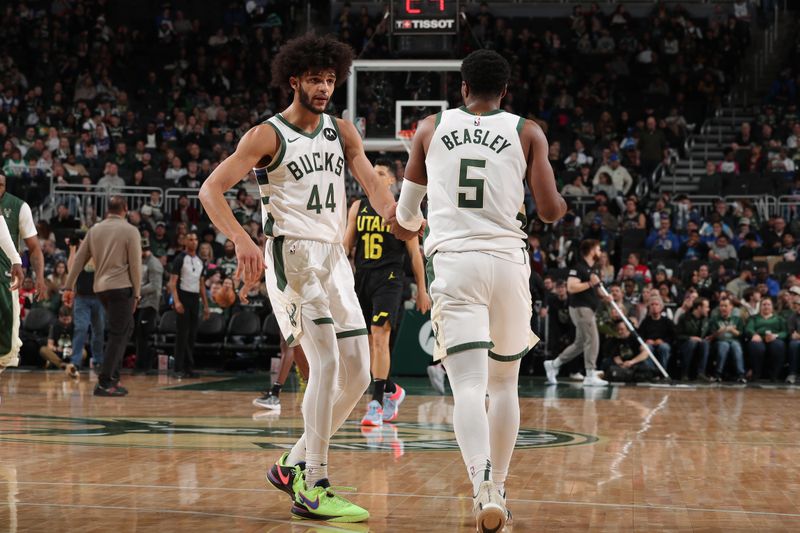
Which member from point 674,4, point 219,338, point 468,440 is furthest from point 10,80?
point 468,440

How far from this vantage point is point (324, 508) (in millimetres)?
5086

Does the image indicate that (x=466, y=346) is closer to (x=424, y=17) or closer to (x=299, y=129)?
(x=299, y=129)

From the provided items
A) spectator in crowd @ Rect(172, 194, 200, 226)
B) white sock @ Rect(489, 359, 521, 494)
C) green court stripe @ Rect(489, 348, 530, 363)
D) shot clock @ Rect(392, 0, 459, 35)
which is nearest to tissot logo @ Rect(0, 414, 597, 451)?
white sock @ Rect(489, 359, 521, 494)

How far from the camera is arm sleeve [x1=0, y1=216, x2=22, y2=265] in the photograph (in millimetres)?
9195

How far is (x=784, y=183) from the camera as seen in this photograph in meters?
20.5

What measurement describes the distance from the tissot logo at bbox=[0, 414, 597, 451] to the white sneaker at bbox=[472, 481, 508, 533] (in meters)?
3.18

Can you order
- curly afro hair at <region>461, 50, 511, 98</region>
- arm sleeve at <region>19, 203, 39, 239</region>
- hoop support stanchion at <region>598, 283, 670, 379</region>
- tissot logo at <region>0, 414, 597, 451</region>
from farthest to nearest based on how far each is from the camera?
1. hoop support stanchion at <region>598, 283, 670, 379</region>
2. arm sleeve at <region>19, 203, 39, 239</region>
3. tissot logo at <region>0, 414, 597, 451</region>
4. curly afro hair at <region>461, 50, 511, 98</region>

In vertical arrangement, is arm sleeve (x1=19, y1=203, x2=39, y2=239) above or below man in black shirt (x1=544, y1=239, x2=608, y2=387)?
above

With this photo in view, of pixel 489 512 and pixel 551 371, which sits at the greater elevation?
pixel 489 512

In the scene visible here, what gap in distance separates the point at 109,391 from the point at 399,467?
19.1 feet

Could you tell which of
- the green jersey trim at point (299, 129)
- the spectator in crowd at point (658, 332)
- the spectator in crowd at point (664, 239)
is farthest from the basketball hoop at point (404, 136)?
the green jersey trim at point (299, 129)

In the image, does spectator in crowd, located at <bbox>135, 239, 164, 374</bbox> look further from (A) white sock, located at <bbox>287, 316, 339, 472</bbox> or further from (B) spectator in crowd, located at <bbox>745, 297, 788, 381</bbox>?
(A) white sock, located at <bbox>287, 316, 339, 472</bbox>

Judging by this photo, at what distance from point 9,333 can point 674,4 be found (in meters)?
20.9

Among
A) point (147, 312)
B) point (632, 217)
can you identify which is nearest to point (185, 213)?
point (147, 312)
